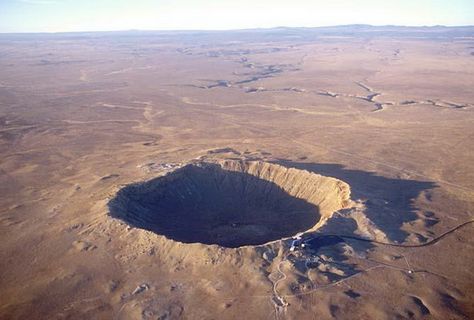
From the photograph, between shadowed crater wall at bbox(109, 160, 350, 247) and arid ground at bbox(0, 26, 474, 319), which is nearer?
arid ground at bbox(0, 26, 474, 319)

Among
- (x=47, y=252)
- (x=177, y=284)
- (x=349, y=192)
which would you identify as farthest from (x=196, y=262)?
(x=349, y=192)

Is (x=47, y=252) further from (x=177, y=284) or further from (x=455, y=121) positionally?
(x=455, y=121)

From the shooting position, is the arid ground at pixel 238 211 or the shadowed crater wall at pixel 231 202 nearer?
the arid ground at pixel 238 211

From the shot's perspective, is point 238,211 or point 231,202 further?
point 231,202

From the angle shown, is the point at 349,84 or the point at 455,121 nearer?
the point at 455,121
